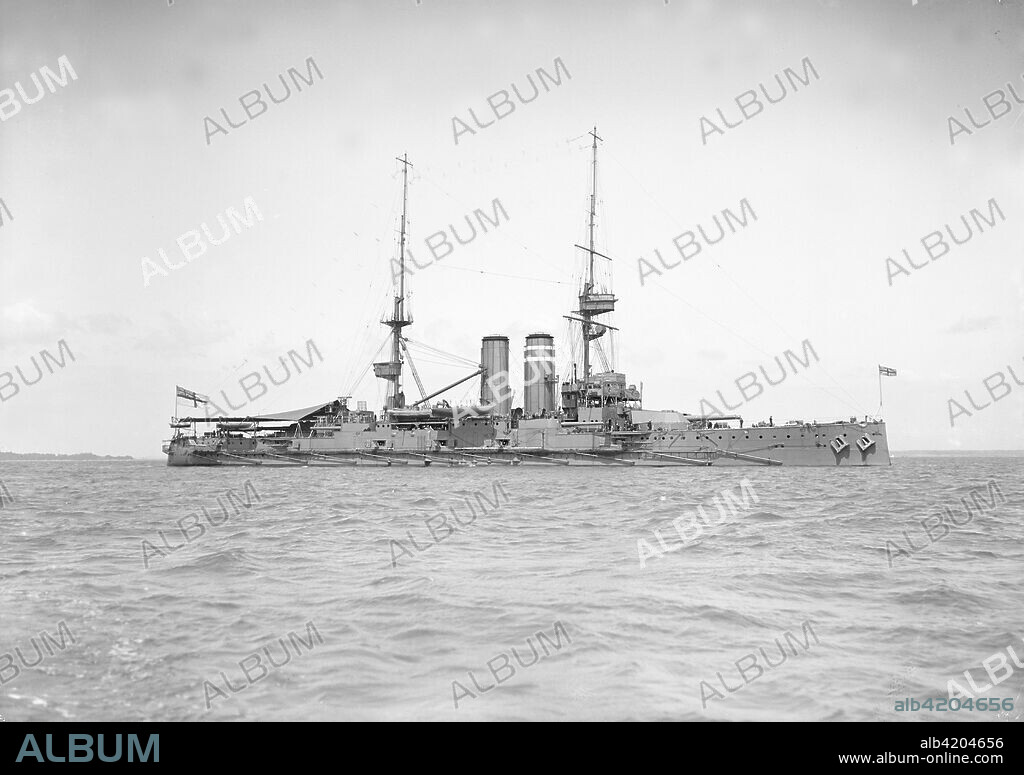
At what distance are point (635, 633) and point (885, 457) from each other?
4920 cm

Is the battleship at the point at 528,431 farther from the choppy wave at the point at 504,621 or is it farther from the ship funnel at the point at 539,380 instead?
the choppy wave at the point at 504,621

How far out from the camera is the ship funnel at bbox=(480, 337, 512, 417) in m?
61.4

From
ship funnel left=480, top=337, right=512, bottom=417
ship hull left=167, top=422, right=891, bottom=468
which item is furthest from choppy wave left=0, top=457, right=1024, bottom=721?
ship funnel left=480, top=337, right=512, bottom=417

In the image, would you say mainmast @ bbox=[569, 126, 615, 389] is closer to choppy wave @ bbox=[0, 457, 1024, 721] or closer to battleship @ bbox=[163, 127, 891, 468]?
battleship @ bbox=[163, 127, 891, 468]

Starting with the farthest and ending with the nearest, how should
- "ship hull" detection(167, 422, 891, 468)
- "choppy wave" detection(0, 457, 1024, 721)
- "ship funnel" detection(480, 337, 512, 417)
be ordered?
"ship funnel" detection(480, 337, 512, 417) < "ship hull" detection(167, 422, 891, 468) < "choppy wave" detection(0, 457, 1024, 721)

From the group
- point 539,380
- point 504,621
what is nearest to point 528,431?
point 539,380

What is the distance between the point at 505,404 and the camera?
61344mm

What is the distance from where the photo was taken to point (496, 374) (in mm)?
62281

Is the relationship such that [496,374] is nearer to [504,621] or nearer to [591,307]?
[591,307]

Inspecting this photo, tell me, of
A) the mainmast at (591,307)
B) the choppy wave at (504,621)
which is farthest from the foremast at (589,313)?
the choppy wave at (504,621)

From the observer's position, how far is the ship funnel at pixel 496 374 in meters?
61.4
